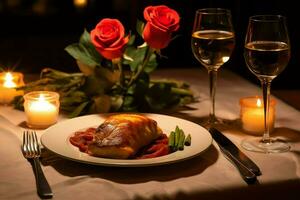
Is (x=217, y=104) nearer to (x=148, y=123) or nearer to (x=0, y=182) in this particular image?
(x=148, y=123)

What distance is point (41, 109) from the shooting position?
1.32 metres

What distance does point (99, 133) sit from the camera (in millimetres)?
1082

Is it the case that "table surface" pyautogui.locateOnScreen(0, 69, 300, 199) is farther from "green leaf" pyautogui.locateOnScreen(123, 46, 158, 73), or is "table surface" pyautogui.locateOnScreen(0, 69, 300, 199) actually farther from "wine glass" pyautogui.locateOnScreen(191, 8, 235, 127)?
"green leaf" pyautogui.locateOnScreen(123, 46, 158, 73)

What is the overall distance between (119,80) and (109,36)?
17 centimetres

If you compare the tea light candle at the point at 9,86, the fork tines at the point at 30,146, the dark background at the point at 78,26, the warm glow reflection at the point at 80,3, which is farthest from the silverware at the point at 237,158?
the warm glow reflection at the point at 80,3

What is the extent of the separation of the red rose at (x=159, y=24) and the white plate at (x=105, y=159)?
0.58 ft

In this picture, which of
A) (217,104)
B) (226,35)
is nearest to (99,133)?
(226,35)

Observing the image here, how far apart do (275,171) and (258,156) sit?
0.28 ft

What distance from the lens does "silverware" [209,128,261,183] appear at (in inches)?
40.1

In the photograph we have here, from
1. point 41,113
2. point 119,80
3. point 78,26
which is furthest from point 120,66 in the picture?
point 78,26

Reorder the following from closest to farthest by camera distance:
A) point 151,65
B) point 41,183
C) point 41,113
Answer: point 41,183 → point 41,113 → point 151,65

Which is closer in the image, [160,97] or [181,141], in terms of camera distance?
[181,141]

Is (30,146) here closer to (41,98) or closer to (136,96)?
(41,98)

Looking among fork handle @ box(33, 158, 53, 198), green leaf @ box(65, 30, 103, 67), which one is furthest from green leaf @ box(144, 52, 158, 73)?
fork handle @ box(33, 158, 53, 198)
